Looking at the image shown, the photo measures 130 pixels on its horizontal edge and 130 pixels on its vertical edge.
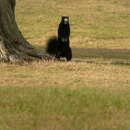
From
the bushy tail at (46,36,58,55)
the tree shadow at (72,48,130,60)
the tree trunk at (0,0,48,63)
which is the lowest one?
the tree shadow at (72,48,130,60)

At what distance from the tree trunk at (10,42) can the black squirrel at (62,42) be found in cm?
124

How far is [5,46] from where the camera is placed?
18469mm

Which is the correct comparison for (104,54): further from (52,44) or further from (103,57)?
(52,44)

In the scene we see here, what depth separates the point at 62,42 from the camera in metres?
20.4

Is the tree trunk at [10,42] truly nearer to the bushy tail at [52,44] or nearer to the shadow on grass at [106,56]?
the bushy tail at [52,44]

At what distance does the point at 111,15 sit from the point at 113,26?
4.91 metres

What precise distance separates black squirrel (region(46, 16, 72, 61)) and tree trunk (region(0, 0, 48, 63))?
1.24m

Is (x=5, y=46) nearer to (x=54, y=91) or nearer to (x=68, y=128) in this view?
(x=54, y=91)

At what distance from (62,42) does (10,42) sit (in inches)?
88.7

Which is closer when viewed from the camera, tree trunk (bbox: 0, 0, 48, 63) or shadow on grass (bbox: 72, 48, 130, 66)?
tree trunk (bbox: 0, 0, 48, 63)

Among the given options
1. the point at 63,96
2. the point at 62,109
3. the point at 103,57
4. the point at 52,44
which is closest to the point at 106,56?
the point at 103,57

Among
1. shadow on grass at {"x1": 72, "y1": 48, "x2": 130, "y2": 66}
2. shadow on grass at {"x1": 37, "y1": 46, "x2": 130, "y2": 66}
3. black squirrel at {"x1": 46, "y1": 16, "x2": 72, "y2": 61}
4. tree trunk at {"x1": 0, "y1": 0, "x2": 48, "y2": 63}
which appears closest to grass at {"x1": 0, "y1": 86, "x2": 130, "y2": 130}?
tree trunk at {"x1": 0, "y1": 0, "x2": 48, "y2": 63}

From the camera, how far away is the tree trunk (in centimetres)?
1844

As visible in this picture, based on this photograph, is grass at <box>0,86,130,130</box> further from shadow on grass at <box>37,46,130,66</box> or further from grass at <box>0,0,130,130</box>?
shadow on grass at <box>37,46,130,66</box>
